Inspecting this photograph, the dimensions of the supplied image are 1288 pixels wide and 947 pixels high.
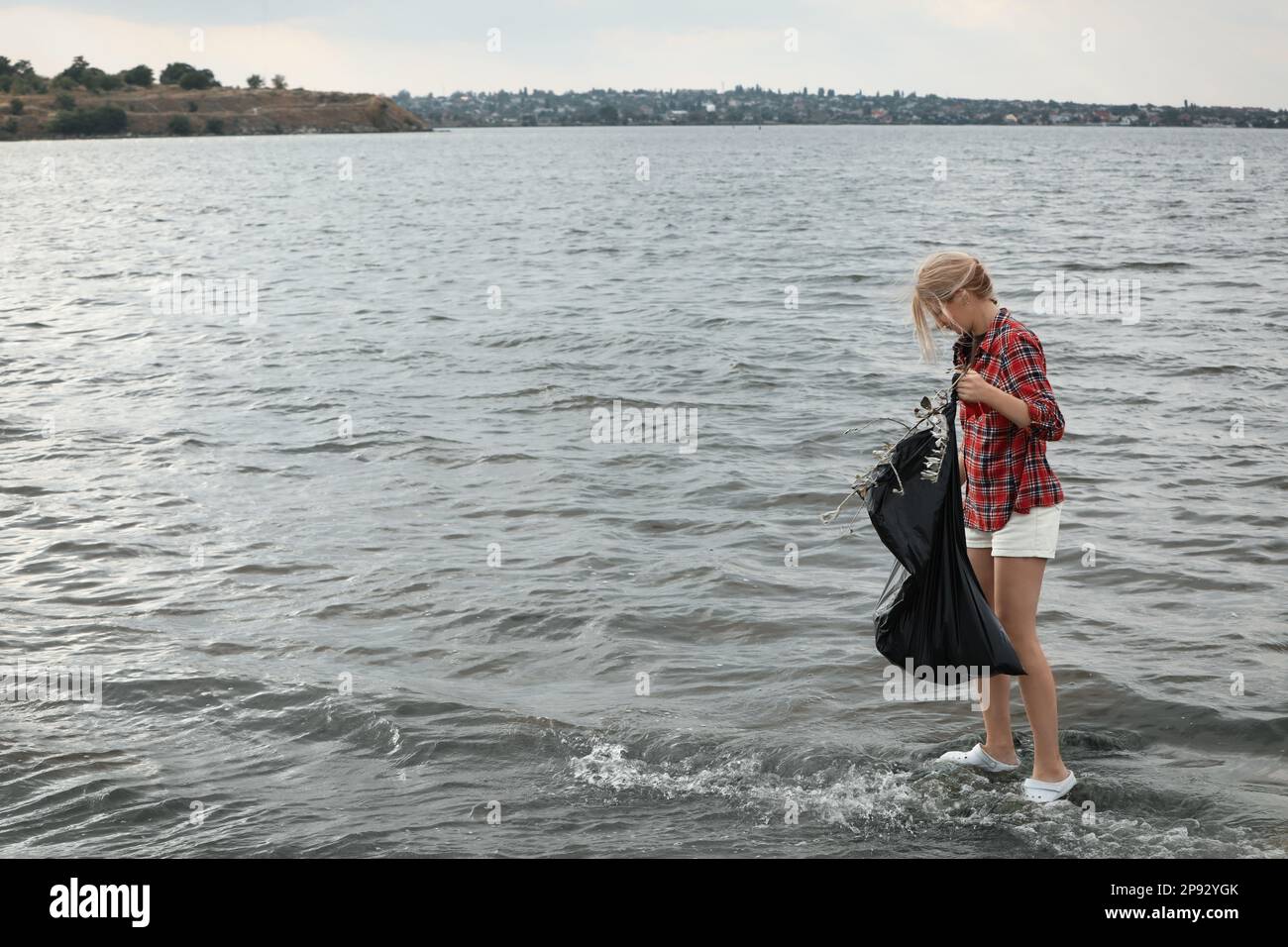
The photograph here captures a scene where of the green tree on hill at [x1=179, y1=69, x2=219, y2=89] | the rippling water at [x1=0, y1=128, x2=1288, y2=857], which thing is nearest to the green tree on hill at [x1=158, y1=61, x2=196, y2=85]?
the green tree on hill at [x1=179, y1=69, x2=219, y2=89]

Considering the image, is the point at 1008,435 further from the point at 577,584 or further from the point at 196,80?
the point at 196,80

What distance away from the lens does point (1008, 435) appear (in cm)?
455

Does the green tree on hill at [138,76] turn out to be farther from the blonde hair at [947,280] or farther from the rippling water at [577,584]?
the blonde hair at [947,280]

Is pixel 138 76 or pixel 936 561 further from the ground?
pixel 138 76

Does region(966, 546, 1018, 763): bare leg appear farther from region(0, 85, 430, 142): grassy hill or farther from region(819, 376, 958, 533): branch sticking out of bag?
region(0, 85, 430, 142): grassy hill

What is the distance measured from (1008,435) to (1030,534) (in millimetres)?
371

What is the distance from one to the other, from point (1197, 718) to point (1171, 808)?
3.51ft

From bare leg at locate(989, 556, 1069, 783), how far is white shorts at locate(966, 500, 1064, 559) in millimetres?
33

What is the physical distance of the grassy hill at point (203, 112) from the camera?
144 metres

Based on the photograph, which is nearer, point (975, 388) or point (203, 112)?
point (975, 388)

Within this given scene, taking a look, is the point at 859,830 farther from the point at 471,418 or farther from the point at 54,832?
the point at 471,418

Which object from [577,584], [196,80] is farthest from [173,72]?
[577,584]

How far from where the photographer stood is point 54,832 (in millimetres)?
4969
